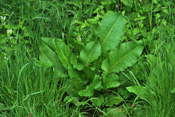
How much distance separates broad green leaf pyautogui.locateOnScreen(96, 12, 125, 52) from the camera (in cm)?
252

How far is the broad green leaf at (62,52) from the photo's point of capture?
8.20 ft

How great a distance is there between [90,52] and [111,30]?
0.31 metres

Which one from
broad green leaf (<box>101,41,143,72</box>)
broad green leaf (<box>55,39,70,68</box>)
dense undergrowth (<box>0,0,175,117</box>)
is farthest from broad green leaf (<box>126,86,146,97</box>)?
broad green leaf (<box>55,39,70,68</box>)

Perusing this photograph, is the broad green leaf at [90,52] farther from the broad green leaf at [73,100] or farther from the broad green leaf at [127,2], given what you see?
the broad green leaf at [127,2]

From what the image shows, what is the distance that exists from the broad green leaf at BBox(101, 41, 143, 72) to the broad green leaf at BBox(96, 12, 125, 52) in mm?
86

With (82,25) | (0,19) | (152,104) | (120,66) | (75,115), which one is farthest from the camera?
(0,19)

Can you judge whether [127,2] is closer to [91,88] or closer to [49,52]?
[49,52]

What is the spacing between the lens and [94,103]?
7.58 ft

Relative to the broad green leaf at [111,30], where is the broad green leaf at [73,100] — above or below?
below

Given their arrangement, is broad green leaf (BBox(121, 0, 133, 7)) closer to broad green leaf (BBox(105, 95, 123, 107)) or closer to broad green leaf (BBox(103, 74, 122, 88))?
broad green leaf (BBox(103, 74, 122, 88))

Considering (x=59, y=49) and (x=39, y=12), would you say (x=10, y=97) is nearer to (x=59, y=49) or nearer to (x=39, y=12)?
(x=59, y=49)

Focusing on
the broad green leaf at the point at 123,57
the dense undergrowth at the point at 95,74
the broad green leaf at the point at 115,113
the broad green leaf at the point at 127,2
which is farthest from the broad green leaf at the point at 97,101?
the broad green leaf at the point at 127,2

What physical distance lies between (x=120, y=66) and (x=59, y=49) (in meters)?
0.59

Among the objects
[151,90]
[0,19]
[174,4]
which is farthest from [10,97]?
[174,4]
